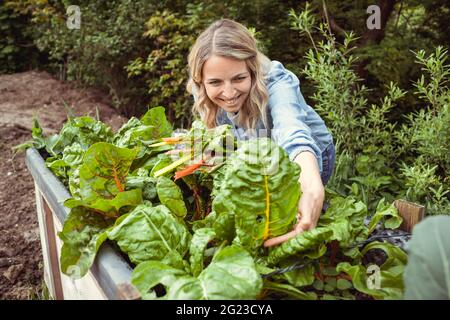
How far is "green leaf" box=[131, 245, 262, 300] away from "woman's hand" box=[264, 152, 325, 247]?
130 mm

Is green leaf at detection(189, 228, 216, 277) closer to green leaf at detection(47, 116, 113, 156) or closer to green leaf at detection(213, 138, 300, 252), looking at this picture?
green leaf at detection(213, 138, 300, 252)

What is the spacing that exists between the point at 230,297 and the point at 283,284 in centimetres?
16

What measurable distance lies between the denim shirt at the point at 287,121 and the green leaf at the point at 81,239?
0.60m

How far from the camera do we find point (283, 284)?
969 mm

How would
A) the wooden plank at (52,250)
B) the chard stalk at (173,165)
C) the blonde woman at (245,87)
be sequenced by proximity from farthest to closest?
the wooden plank at (52,250) → the blonde woman at (245,87) → the chard stalk at (173,165)

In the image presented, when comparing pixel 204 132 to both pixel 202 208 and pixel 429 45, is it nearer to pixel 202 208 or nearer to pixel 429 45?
pixel 202 208

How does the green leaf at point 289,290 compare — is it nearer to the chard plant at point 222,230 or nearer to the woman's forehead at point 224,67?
the chard plant at point 222,230

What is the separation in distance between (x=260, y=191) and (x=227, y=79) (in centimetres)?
88

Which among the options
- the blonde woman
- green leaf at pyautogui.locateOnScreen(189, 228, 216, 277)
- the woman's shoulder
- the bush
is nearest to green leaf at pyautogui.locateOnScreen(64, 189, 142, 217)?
green leaf at pyautogui.locateOnScreen(189, 228, 216, 277)

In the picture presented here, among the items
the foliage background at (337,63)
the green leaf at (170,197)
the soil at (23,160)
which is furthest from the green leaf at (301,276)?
the soil at (23,160)

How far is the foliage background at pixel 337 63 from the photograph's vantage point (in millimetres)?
2488

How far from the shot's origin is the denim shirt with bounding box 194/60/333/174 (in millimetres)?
1424

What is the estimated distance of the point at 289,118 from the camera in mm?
1612

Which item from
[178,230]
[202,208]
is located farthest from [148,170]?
[178,230]
